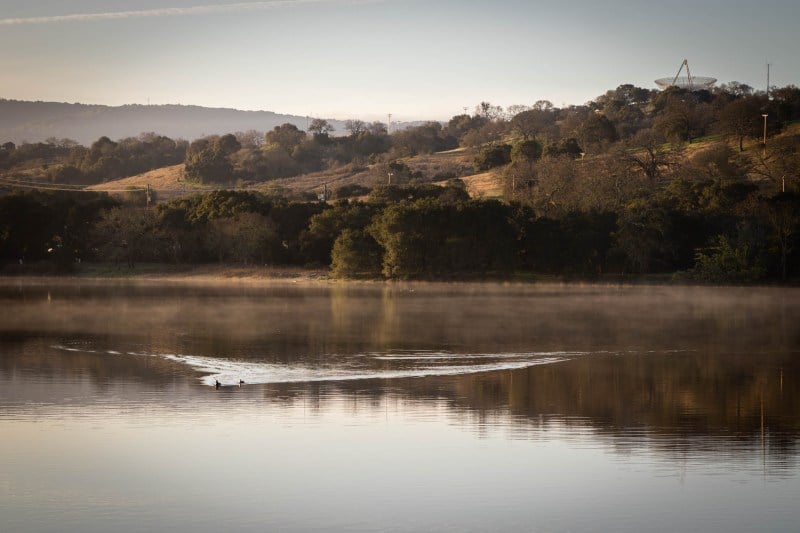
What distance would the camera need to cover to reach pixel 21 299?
58656 mm

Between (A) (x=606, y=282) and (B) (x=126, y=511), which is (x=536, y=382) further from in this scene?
(A) (x=606, y=282)

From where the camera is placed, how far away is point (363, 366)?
28500mm

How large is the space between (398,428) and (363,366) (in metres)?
9.26

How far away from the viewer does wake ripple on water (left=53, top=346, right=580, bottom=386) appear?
26062 mm

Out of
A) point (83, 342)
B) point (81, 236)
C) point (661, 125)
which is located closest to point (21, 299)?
point (83, 342)

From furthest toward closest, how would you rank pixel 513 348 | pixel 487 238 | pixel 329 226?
pixel 329 226 → pixel 487 238 → pixel 513 348

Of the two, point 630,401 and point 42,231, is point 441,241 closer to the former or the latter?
point 42,231

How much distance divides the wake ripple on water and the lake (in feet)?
0.41

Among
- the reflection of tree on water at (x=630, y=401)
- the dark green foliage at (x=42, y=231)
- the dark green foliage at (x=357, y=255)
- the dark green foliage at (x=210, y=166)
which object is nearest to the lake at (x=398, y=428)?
the reflection of tree on water at (x=630, y=401)

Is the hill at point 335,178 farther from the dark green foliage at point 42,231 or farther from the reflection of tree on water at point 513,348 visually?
the reflection of tree on water at point 513,348

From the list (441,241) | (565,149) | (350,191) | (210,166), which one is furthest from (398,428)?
(210,166)

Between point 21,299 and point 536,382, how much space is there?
1618 inches

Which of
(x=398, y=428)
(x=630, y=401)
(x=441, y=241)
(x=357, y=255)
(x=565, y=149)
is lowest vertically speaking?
(x=398, y=428)

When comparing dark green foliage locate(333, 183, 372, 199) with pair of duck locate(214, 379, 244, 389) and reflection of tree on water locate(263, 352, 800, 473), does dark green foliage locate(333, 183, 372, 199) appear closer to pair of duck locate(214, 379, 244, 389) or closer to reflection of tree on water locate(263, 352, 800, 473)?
reflection of tree on water locate(263, 352, 800, 473)
